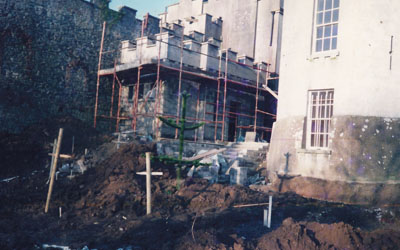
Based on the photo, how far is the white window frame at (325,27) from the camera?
13.9 m

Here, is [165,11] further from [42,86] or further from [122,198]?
[122,198]

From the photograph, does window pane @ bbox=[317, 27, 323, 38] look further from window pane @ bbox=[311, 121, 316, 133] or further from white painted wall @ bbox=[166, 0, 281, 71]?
white painted wall @ bbox=[166, 0, 281, 71]

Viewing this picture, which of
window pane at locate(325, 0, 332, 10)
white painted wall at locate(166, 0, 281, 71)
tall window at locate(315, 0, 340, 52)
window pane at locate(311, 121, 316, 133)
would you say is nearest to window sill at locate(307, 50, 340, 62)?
tall window at locate(315, 0, 340, 52)

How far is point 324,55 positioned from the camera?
14.0m

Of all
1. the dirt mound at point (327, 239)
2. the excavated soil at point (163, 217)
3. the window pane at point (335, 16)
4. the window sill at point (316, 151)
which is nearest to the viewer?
the dirt mound at point (327, 239)

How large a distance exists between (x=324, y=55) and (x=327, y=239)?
24.5ft

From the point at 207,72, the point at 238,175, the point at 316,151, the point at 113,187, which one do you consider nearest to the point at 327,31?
the point at 316,151

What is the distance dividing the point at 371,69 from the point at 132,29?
1432 cm

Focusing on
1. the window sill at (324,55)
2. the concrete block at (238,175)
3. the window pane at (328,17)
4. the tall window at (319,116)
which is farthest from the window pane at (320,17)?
the concrete block at (238,175)

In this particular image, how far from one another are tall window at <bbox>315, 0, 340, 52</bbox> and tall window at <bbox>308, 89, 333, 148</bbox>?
5.35 feet

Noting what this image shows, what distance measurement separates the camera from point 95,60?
21750 millimetres

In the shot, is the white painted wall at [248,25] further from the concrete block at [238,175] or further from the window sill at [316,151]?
the window sill at [316,151]

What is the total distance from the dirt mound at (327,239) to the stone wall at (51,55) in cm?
1412

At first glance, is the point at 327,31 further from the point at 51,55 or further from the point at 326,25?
the point at 51,55
